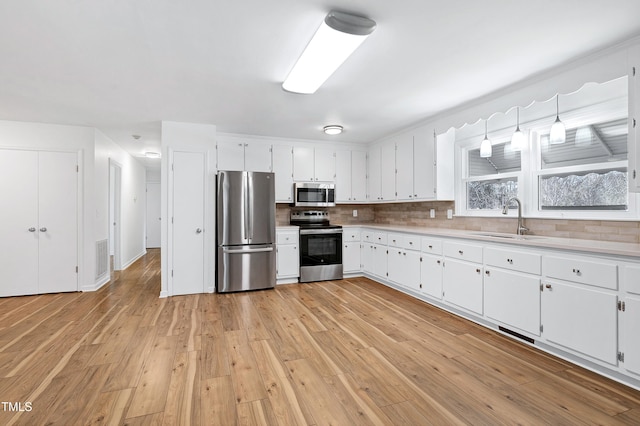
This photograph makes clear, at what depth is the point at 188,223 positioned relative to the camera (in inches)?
169

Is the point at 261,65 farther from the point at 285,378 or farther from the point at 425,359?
the point at 425,359

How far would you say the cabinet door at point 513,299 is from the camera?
8.43 ft

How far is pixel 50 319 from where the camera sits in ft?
10.9

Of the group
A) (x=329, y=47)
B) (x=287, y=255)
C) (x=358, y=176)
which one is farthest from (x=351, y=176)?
(x=329, y=47)

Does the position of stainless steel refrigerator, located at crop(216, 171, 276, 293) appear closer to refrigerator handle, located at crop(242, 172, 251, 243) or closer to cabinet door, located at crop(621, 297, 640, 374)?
refrigerator handle, located at crop(242, 172, 251, 243)

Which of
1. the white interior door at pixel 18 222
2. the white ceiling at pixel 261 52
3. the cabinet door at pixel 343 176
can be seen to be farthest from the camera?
the cabinet door at pixel 343 176

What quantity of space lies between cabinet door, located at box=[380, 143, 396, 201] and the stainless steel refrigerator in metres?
1.86

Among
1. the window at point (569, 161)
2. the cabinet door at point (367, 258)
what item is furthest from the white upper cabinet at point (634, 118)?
the cabinet door at point (367, 258)

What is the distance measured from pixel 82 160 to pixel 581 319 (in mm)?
5939

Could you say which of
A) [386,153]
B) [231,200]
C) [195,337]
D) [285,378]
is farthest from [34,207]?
[386,153]

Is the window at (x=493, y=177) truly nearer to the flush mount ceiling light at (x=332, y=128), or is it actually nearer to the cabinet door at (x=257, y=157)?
the flush mount ceiling light at (x=332, y=128)

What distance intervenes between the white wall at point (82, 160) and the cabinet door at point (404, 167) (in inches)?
179

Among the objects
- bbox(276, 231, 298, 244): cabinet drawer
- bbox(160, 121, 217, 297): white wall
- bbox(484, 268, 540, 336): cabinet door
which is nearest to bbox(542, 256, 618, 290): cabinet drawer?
bbox(484, 268, 540, 336): cabinet door

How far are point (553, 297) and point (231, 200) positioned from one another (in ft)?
12.3
